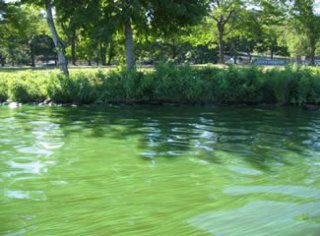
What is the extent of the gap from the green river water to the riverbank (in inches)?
178

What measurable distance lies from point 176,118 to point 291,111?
4520 mm

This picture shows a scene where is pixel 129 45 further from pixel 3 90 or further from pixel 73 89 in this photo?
pixel 3 90

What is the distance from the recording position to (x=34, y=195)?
6980 millimetres

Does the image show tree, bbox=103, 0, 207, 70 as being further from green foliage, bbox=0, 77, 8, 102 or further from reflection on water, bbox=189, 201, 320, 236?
reflection on water, bbox=189, 201, 320, 236

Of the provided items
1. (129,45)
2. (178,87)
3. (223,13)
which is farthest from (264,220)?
(223,13)

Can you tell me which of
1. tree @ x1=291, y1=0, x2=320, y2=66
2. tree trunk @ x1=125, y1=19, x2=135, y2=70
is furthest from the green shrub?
tree @ x1=291, y1=0, x2=320, y2=66

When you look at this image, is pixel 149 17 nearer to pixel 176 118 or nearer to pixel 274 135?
pixel 176 118

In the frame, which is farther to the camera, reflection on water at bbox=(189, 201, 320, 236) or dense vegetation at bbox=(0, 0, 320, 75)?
dense vegetation at bbox=(0, 0, 320, 75)

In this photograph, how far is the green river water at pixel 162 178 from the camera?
581cm

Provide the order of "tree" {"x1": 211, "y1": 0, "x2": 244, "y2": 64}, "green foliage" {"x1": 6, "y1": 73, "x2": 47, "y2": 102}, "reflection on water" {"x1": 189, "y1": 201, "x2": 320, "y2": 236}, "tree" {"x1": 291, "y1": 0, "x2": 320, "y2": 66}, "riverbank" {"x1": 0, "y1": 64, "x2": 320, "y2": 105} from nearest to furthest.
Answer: "reflection on water" {"x1": 189, "y1": 201, "x2": 320, "y2": 236} → "riverbank" {"x1": 0, "y1": 64, "x2": 320, "y2": 105} → "green foliage" {"x1": 6, "y1": 73, "x2": 47, "y2": 102} → "tree" {"x1": 211, "y1": 0, "x2": 244, "y2": 64} → "tree" {"x1": 291, "y1": 0, "x2": 320, "y2": 66}

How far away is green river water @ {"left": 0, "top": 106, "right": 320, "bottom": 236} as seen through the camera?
19.1 feet

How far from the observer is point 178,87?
19891 millimetres

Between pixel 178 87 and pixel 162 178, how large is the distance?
12.3 metres

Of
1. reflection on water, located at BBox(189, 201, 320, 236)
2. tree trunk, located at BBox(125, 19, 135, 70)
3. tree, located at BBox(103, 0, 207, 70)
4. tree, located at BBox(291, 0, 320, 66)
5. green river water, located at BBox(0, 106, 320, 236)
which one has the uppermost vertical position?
tree, located at BBox(291, 0, 320, 66)
